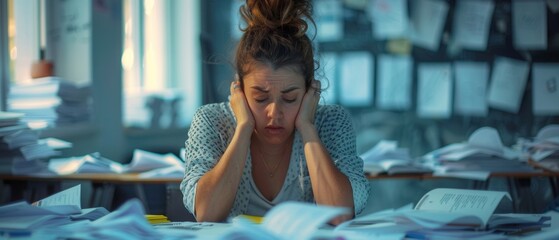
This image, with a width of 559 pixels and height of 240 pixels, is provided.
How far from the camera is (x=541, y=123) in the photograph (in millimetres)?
5387

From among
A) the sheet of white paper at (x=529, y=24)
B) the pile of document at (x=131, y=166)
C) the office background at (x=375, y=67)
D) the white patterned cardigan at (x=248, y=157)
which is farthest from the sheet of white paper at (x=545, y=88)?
the white patterned cardigan at (x=248, y=157)

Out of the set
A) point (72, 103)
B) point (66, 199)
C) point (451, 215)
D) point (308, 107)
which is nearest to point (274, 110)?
point (308, 107)

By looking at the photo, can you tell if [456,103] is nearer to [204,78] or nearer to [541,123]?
[541,123]

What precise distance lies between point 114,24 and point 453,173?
2.25 m

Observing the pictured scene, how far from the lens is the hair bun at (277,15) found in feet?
8.07

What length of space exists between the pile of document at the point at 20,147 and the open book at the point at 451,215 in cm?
190

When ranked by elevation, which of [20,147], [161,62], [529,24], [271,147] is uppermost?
[529,24]

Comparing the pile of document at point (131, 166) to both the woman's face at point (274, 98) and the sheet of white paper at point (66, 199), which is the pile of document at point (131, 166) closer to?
the woman's face at point (274, 98)

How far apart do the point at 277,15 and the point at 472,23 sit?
132 inches

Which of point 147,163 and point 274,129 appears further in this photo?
point 147,163

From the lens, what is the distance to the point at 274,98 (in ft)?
7.73

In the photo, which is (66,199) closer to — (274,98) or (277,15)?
(274,98)

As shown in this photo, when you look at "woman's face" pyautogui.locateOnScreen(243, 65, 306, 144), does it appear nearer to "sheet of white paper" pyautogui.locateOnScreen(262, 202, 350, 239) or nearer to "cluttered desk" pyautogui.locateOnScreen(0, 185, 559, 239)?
"cluttered desk" pyautogui.locateOnScreen(0, 185, 559, 239)

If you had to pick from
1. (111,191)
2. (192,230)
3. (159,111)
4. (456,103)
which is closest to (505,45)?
(456,103)
